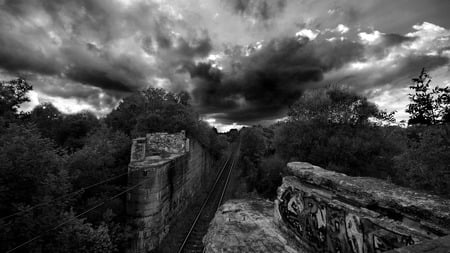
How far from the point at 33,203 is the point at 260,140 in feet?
94.3

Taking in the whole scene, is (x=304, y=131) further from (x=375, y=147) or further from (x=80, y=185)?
(x=80, y=185)

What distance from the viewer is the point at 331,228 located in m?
3.55

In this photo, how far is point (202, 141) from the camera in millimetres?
19953

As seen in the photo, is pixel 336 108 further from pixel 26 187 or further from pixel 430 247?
pixel 26 187

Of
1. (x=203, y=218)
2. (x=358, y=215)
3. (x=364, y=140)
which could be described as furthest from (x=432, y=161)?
(x=203, y=218)

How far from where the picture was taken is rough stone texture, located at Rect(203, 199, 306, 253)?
4.20m

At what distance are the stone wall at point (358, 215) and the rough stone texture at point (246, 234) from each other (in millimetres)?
434

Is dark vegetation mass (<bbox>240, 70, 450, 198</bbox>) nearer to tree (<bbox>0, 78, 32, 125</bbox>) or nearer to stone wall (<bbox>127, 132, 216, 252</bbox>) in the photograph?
stone wall (<bbox>127, 132, 216, 252</bbox>)

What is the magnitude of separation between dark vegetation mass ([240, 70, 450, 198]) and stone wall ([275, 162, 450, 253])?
854 cm

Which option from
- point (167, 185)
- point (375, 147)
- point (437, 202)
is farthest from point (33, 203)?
point (375, 147)

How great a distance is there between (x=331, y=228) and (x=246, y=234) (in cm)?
221

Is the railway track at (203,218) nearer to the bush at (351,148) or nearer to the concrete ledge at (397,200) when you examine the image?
the concrete ledge at (397,200)

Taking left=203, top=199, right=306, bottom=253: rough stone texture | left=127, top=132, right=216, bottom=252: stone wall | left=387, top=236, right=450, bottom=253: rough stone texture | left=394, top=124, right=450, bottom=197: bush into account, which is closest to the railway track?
left=127, top=132, right=216, bottom=252: stone wall

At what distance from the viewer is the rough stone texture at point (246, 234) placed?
4.20 m
